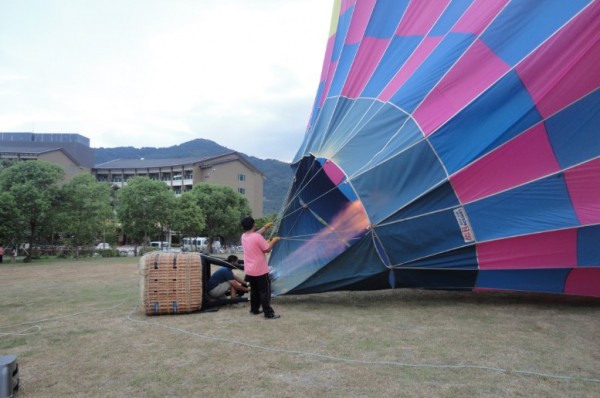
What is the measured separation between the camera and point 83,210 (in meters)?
26.8

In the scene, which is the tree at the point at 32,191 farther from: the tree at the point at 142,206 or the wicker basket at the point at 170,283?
the wicker basket at the point at 170,283

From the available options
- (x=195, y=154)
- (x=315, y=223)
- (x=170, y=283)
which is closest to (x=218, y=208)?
(x=315, y=223)

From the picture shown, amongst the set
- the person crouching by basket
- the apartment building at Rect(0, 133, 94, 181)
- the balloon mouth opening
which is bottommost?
the person crouching by basket

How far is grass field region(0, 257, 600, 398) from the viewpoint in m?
3.51

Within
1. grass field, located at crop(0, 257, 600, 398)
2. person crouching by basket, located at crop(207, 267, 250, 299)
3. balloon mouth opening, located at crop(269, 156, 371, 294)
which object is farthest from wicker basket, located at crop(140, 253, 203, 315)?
balloon mouth opening, located at crop(269, 156, 371, 294)

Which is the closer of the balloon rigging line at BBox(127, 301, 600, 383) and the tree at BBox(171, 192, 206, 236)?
the balloon rigging line at BBox(127, 301, 600, 383)

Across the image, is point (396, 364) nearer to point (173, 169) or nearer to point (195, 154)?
point (173, 169)

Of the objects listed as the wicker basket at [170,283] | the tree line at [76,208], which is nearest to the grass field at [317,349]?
the wicker basket at [170,283]

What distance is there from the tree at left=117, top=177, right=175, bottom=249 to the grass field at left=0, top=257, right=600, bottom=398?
23.9m

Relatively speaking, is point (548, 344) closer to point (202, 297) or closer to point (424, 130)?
point (424, 130)

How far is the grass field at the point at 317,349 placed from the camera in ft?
11.5

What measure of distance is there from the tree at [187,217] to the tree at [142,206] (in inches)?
79.9

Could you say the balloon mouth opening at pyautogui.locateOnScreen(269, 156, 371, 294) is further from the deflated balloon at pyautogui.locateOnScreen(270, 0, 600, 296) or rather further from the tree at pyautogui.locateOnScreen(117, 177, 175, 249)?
the tree at pyautogui.locateOnScreen(117, 177, 175, 249)

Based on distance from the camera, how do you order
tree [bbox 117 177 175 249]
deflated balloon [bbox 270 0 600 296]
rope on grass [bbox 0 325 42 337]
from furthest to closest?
tree [bbox 117 177 175 249] < deflated balloon [bbox 270 0 600 296] < rope on grass [bbox 0 325 42 337]
